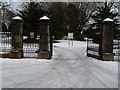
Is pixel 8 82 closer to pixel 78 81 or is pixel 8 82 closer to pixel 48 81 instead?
pixel 48 81

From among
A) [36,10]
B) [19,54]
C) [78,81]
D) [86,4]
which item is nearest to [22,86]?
[78,81]

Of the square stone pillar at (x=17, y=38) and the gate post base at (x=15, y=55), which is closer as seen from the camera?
the gate post base at (x=15, y=55)

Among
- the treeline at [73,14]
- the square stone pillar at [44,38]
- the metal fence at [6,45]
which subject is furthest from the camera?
the treeline at [73,14]

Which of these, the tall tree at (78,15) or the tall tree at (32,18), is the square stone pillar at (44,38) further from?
the tall tree at (78,15)

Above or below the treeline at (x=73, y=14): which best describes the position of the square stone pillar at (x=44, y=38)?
below

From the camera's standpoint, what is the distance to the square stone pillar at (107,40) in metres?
17.3

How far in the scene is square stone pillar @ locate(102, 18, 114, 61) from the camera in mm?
17281

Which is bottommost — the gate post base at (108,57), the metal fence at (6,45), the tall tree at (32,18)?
the gate post base at (108,57)

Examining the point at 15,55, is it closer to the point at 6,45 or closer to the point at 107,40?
the point at 107,40

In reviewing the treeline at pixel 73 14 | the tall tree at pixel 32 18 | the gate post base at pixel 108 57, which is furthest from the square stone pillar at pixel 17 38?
the treeline at pixel 73 14

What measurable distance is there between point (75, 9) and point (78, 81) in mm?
42380

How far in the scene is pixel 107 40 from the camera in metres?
17.5

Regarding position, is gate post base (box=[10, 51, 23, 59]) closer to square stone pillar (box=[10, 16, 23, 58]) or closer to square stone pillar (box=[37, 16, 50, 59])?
square stone pillar (box=[10, 16, 23, 58])

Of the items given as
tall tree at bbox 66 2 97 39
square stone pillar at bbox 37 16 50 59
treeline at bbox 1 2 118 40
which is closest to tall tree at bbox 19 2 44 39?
treeline at bbox 1 2 118 40
